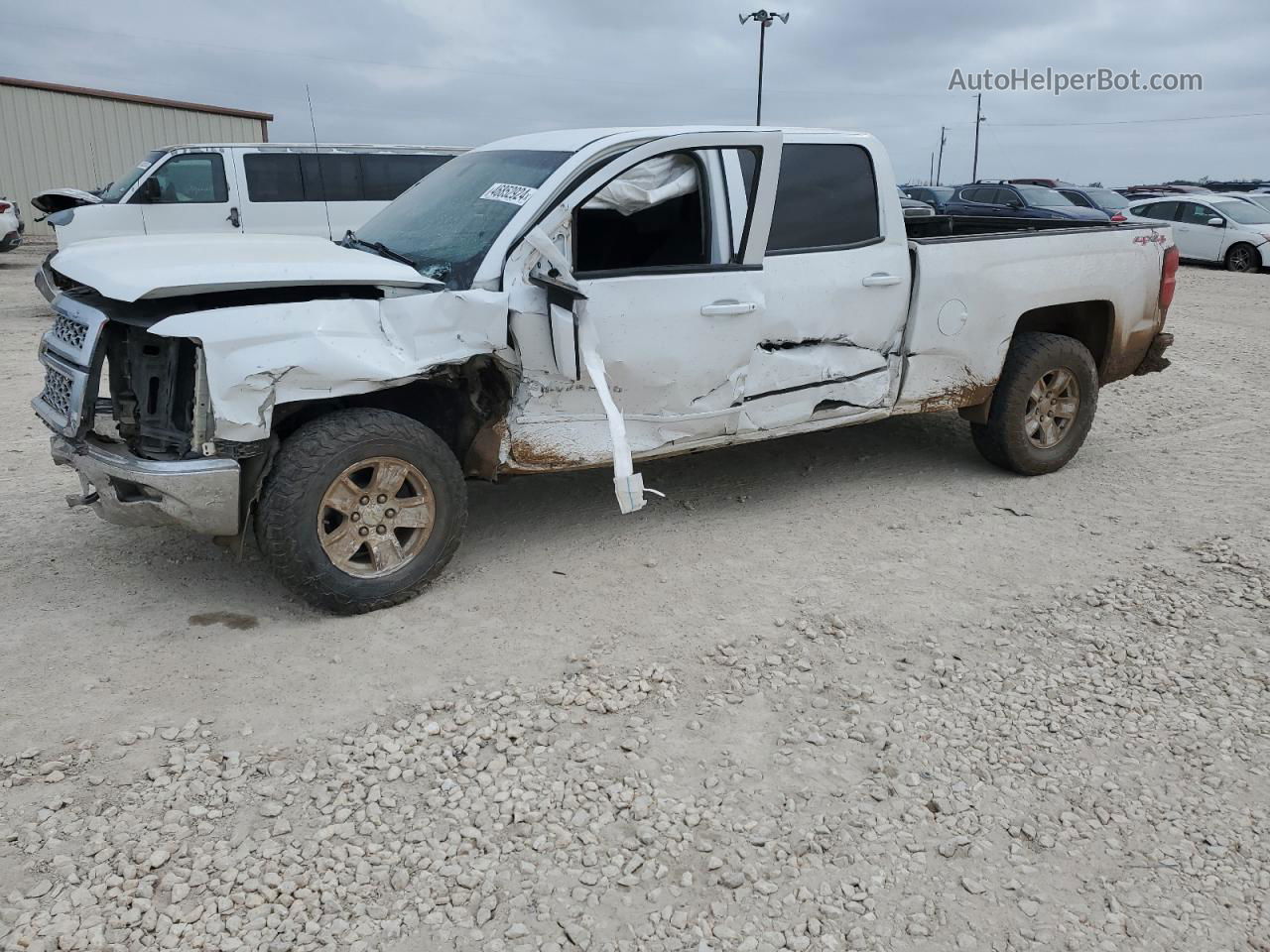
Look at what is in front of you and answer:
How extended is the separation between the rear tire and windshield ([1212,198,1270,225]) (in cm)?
1583

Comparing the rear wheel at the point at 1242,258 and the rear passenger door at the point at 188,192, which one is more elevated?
the rear passenger door at the point at 188,192

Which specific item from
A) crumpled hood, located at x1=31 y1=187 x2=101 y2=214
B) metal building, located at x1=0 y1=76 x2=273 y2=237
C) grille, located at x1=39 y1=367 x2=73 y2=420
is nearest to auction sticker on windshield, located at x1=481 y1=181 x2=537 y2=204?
grille, located at x1=39 y1=367 x2=73 y2=420

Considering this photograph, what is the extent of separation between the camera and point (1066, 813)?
293cm

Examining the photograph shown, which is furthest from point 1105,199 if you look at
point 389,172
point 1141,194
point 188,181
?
point 188,181

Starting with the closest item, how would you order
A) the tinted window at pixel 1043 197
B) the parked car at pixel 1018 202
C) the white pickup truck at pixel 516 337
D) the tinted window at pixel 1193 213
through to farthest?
1. the white pickup truck at pixel 516 337
2. the parked car at pixel 1018 202
3. the tinted window at pixel 1043 197
4. the tinted window at pixel 1193 213

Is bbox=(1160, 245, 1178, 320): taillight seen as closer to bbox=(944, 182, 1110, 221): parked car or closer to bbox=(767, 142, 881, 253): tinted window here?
bbox=(767, 142, 881, 253): tinted window

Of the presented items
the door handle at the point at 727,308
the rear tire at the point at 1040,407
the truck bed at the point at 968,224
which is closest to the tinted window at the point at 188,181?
the truck bed at the point at 968,224

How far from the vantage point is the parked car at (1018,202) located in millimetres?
17188

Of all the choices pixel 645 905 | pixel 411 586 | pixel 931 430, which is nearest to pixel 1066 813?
pixel 645 905

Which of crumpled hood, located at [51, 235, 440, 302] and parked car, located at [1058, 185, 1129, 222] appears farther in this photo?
parked car, located at [1058, 185, 1129, 222]

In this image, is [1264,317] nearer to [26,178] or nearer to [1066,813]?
[1066,813]

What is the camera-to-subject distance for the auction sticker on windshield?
14.0ft

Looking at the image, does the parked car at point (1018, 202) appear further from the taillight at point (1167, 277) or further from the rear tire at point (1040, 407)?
the rear tire at point (1040, 407)

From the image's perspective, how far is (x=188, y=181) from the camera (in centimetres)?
1124
